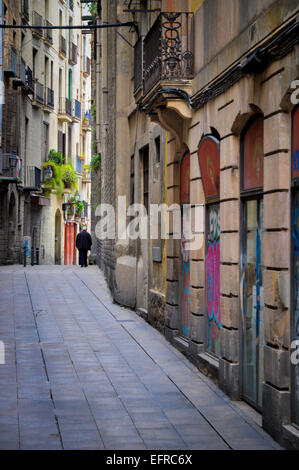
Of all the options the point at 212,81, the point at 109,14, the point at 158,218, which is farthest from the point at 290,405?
the point at 109,14

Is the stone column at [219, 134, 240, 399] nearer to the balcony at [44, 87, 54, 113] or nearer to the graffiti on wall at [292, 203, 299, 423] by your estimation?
the graffiti on wall at [292, 203, 299, 423]

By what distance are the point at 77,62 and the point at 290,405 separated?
47981mm

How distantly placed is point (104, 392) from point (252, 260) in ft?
7.80

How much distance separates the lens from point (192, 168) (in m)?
12.8

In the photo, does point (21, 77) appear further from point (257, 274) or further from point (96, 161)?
point (257, 274)

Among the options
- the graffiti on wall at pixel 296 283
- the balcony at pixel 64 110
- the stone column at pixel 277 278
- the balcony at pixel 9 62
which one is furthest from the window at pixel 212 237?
the balcony at pixel 64 110

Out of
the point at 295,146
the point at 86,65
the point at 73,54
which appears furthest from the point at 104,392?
the point at 86,65

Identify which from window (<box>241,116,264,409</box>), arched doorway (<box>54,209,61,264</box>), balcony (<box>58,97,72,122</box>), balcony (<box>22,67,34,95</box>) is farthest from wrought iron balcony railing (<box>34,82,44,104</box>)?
window (<box>241,116,264,409</box>)

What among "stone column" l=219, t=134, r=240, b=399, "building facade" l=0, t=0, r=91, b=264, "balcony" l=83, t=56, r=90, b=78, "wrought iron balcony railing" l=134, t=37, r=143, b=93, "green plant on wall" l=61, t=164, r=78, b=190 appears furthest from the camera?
"balcony" l=83, t=56, r=90, b=78

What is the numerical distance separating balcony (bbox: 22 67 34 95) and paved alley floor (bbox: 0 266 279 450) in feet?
69.4

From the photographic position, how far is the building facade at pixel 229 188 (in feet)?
26.2

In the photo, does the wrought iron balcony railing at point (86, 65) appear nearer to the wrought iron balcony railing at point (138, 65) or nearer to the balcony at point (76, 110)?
the balcony at point (76, 110)

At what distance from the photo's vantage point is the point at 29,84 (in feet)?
132

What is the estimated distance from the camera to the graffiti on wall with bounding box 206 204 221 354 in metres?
11.3
